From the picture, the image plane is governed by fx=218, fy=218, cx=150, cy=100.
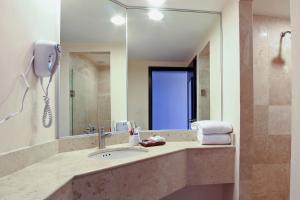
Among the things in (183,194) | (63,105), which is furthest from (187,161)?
(63,105)

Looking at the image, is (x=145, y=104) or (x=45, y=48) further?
(x=145, y=104)

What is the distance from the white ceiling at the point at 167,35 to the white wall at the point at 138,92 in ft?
0.30

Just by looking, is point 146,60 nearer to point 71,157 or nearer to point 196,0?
point 196,0

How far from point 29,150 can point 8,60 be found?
451mm

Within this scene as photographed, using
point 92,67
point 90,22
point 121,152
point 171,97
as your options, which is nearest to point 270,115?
point 171,97

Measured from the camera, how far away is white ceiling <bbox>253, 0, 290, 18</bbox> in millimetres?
1955

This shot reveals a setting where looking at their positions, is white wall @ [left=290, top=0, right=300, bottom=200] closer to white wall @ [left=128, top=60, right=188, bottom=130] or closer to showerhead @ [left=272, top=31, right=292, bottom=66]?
white wall @ [left=128, top=60, right=188, bottom=130]

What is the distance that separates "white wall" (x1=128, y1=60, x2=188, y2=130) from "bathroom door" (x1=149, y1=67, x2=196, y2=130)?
0.16 feet

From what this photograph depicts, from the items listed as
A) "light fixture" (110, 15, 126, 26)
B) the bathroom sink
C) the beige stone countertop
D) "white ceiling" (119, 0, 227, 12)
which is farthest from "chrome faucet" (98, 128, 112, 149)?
"white ceiling" (119, 0, 227, 12)

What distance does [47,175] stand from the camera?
93 centimetres

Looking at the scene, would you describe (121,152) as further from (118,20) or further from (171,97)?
(118,20)

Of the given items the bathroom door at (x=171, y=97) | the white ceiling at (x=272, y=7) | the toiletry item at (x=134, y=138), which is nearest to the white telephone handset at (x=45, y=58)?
the toiletry item at (x=134, y=138)

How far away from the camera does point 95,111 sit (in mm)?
1725

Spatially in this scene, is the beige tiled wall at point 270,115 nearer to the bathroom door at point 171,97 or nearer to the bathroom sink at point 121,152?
the bathroom door at point 171,97
